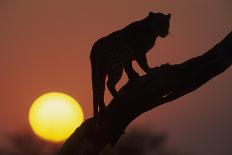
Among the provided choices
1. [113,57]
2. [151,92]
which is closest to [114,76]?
[113,57]

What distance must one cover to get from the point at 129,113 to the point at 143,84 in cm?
41

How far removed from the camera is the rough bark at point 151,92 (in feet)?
21.8

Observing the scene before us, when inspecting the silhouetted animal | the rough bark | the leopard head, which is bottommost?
the rough bark

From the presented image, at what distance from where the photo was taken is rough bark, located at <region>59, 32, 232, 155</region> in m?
6.63

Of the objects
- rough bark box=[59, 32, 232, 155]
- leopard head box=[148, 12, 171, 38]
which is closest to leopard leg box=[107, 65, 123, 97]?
rough bark box=[59, 32, 232, 155]

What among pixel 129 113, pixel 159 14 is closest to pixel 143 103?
pixel 129 113

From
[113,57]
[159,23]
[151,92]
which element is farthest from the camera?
[159,23]

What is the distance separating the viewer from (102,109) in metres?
7.25

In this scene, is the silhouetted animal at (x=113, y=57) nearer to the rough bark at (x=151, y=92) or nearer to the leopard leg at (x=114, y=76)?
the leopard leg at (x=114, y=76)

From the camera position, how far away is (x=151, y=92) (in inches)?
263

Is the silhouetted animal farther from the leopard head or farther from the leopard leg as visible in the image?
the leopard head

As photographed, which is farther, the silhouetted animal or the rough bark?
the silhouetted animal

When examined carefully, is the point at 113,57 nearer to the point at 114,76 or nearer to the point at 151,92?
the point at 114,76

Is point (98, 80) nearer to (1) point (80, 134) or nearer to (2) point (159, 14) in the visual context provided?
(1) point (80, 134)
